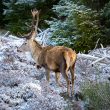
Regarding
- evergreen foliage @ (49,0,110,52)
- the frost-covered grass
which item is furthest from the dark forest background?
the frost-covered grass

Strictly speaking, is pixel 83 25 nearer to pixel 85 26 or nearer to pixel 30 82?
pixel 85 26

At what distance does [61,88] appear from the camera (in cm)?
944

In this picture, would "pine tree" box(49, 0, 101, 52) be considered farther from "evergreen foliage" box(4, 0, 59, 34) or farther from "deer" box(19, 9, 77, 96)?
"deer" box(19, 9, 77, 96)

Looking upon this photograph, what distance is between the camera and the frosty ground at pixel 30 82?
330 inches

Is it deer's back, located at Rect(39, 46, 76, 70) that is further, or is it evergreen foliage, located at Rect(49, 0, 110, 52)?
evergreen foliage, located at Rect(49, 0, 110, 52)

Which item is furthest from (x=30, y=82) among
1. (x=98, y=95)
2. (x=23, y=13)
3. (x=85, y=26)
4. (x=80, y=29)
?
(x=23, y=13)

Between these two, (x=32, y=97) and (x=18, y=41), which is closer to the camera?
(x=32, y=97)

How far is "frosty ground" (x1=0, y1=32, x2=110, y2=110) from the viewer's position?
8391 mm

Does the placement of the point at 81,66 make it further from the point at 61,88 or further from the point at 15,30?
the point at 15,30

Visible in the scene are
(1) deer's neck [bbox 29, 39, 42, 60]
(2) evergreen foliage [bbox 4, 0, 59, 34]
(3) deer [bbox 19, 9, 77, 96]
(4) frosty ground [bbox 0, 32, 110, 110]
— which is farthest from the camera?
(2) evergreen foliage [bbox 4, 0, 59, 34]

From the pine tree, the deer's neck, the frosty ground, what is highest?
the deer's neck

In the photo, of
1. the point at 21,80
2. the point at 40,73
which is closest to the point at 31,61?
the point at 40,73

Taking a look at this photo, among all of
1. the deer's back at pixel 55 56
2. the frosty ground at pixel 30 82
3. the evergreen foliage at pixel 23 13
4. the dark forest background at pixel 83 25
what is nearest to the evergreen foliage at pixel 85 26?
the dark forest background at pixel 83 25

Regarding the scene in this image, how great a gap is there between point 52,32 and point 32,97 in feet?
25.6
